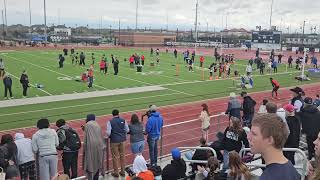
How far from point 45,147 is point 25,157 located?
1.63ft

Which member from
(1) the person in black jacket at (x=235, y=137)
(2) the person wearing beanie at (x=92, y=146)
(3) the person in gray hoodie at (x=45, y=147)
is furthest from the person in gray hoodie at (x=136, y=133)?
(1) the person in black jacket at (x=235, y=137)

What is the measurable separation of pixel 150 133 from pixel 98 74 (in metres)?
24.8

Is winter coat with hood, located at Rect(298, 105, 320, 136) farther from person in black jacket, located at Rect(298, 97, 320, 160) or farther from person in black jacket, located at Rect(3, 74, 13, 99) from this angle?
person in black jacket, located at Rect(3, 74, 13, 99)

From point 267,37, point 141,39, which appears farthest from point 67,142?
point 141,39

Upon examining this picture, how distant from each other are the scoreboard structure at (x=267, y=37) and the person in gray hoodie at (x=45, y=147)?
56605 millimetres

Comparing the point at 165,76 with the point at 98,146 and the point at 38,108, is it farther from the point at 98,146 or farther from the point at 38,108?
the point at 98,146

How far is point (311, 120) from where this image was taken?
8.92 m

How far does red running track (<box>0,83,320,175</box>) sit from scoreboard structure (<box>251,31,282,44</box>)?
A: 34.2m

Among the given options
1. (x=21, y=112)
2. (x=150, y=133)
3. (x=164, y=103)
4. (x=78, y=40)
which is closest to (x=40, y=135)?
(x=150, y=133)

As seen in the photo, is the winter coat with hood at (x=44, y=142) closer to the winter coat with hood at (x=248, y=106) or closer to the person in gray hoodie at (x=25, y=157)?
the person in gray hoodie at (x=25, y=157)

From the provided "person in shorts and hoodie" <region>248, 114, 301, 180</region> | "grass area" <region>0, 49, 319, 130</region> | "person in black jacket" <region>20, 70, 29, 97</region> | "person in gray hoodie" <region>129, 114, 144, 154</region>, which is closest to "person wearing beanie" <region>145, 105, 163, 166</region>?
"person in gray hoodie" <region>129, 114, 144, 154</region>

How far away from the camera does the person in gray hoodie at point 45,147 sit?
26.7 ft

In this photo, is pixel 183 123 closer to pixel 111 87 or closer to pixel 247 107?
pixel 247 107

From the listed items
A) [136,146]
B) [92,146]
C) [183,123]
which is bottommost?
[136,146]
